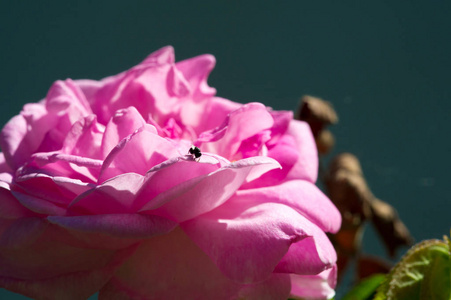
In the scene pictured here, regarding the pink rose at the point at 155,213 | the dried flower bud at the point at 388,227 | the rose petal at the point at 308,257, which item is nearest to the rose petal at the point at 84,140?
the pink rose at the point at 155,213

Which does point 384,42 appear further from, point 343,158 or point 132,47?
point 132,47

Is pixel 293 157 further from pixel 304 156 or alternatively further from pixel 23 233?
pixel 23 233

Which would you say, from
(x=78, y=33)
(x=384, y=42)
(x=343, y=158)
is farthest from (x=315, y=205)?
(x=78, y=33)

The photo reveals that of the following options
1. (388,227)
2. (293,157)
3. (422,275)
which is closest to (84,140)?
(293,157)

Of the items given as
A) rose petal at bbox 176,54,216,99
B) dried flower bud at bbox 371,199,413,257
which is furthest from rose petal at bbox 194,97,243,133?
dried flower bud at bbox 371,199,413,257

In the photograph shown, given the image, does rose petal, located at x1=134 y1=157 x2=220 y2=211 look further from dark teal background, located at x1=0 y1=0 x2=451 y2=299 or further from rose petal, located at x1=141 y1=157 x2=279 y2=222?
dark teal background, located at x1=0 y1=0 x2=451 y2=299

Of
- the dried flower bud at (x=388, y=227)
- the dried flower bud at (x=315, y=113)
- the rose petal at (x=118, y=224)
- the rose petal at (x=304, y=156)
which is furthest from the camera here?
the dried flower bud at (x=388, y=227)

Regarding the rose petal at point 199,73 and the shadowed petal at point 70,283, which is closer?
the shadowed petal at point 70,283

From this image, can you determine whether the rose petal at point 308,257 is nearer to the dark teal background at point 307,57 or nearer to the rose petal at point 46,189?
the rose petal at point 46,189
